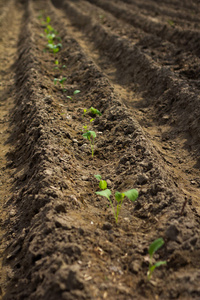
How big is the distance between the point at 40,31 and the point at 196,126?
302 inches

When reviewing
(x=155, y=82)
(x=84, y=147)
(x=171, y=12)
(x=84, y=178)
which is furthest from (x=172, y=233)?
(x=171, y=12)

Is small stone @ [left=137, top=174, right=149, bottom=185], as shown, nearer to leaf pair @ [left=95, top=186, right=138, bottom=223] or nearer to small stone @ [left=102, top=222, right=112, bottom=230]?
leaf pair @ [left=95, top=186, right=138, bottom=223]

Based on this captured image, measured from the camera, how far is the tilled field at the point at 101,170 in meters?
1.96

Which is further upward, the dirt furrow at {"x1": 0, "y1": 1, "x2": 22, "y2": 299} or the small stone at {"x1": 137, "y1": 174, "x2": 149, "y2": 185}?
the small stone at {"x1": 137, "y1": 174, "x2": 149, "y2": 185}

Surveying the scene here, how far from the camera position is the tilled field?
1.96 metres

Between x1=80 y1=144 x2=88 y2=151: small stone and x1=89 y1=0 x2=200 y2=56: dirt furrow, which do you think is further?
x1=89 y1=0 x2=200 y2=56: dirt furrow

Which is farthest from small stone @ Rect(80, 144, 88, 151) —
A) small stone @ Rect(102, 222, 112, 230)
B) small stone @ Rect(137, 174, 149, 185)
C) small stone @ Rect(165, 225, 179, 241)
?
small stone @ Rect(165, 225, 179, 241)

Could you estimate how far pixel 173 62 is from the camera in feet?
18.9

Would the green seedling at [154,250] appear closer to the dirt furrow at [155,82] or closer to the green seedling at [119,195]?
the green seedling at [119,195]

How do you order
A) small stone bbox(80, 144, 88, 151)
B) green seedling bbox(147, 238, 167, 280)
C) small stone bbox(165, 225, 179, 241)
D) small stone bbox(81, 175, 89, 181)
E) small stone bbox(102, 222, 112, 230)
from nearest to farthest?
1. green seedling bbox(147, 238, 167, 280)
2. small stone bbox(165, 225, 179, 241)
3. small stone bbox(102, 222, 112, 230)
4. small stone bbox(81, 175, 89, 181)
5. small stone bbox(80, 144, 88, 151)

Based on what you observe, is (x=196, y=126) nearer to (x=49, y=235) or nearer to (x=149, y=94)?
(x=149, y=94)

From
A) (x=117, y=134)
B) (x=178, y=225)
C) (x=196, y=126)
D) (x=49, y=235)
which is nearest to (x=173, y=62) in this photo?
(x=196, y=126)

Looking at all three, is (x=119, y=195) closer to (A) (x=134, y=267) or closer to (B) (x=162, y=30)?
(A) (x=134, y=267)

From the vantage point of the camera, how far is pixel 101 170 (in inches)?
129
